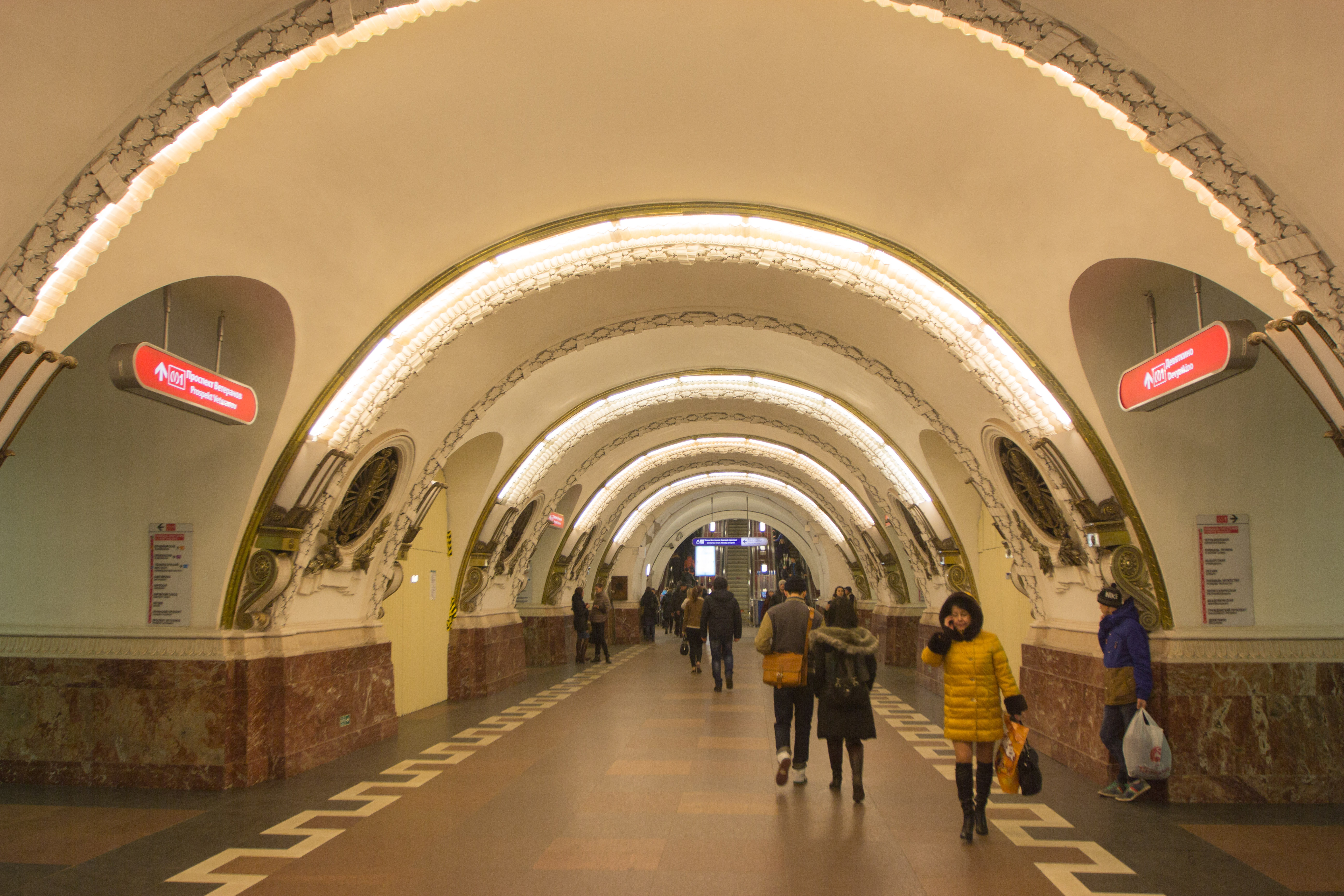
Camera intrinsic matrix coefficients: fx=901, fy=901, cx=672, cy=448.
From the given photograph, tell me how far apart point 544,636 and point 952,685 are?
12702 millimetres

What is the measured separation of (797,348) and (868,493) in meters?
4.55

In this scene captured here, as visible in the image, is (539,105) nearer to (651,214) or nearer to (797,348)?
(651,214)

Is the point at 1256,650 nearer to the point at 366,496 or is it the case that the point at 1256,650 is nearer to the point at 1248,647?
the point at 1248,647

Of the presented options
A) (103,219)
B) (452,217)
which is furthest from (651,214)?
(103,219)

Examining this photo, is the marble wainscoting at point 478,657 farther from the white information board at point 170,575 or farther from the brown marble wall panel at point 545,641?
the white information board at point 170,575

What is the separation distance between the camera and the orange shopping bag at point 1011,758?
4.86 m

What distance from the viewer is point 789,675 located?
6.33 metres

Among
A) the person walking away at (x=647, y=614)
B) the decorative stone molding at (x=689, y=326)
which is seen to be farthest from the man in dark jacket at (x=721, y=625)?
the person walking away at (x=647, y=614)

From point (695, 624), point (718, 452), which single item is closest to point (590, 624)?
point (695, 624)

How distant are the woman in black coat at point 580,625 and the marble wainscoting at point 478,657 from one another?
3821 mm

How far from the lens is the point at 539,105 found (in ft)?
18.1

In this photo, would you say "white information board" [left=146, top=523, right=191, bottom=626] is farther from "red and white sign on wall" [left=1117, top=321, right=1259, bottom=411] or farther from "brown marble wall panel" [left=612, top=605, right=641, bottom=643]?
"brown marble wall panel" [left=612, top=605, right=641, bottom=643]

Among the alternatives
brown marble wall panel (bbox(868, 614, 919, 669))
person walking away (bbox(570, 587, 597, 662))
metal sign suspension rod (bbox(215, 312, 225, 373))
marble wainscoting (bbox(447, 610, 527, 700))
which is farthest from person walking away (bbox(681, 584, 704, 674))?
metal sign suspension rod (bbox(215, 312, 225, 373))

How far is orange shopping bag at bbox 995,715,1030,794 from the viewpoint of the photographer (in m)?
4.86
